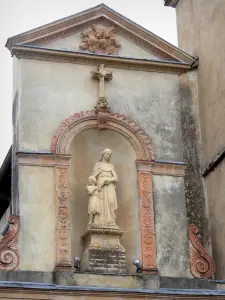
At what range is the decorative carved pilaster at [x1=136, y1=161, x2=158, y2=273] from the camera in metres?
14.2

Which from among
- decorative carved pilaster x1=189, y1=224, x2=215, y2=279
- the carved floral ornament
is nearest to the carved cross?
the carved floral ornament

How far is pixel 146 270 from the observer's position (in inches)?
553

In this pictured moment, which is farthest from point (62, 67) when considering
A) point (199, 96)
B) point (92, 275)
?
point (92, 275)

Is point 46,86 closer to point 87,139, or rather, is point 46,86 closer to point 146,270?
point 87,139

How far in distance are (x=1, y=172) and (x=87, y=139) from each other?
2039 mm

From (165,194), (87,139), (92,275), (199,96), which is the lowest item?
(92,275)

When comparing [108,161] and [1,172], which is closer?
[108,161]

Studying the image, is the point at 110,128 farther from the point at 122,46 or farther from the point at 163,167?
the point at 122,46

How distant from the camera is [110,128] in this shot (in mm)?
15055

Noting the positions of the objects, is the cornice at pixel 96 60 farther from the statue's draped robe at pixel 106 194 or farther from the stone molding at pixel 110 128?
the statue's draped robe at pixel 106 194

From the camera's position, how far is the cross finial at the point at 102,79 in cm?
1496

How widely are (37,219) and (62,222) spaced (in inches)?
15.6

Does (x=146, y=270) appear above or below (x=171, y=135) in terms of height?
below

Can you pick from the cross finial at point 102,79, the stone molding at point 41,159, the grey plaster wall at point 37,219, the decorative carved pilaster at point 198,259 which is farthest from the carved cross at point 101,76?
the decorative carved pilaster at point 198,259
